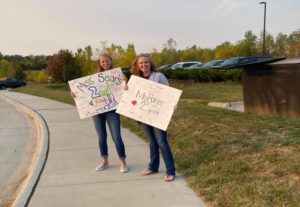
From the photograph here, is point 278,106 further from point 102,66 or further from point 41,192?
point 41,192

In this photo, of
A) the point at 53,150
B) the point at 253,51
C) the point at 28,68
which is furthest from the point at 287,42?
the point at 53,150

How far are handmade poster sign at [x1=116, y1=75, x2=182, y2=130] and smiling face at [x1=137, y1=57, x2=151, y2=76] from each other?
106 mm

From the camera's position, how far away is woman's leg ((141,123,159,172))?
598 cm

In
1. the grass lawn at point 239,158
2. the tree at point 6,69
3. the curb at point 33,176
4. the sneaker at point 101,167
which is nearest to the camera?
the grass lawn at point 239,158

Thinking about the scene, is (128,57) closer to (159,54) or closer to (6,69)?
(159,54)

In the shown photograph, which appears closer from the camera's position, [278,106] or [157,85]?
[157,85]

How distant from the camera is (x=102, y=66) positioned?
253 inches

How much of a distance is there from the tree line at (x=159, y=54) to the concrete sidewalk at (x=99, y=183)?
2726cm

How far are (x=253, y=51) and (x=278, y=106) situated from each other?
45290 mm

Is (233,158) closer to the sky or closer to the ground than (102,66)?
closer to the ground

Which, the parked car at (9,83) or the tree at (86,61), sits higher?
the tree at (86,61)

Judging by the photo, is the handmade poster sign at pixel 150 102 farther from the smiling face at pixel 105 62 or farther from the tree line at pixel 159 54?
the tree line at pixel 159 54

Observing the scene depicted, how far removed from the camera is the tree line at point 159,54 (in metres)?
35.6

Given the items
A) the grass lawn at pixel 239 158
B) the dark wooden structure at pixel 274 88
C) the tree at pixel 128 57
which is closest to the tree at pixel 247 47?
the tree at pixel 128 57
